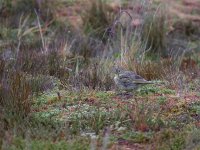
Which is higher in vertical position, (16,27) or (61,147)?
(61,147)

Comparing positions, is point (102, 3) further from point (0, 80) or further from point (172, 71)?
point (0, 80)

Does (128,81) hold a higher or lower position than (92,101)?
higher

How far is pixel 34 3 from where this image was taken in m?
14.7

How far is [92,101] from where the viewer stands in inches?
287

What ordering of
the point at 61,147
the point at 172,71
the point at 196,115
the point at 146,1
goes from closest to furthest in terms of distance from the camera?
1. the point at 61,147
2. the point at 196,115
3. the point at 172,71
4. the point at 146,1

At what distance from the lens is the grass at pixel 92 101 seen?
19.4ft

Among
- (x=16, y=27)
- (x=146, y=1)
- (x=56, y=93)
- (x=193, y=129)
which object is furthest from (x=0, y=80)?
(x=16, y=27)

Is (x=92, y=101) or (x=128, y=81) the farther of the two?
(x=128, y=81)

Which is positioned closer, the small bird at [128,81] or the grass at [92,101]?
the grass at [92,101]

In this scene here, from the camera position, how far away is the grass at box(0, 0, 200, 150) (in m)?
5.90

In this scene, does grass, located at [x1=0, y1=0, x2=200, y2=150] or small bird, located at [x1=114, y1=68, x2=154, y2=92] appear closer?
grass, located at [x1=0, y1=0, x2=200, y2=150]

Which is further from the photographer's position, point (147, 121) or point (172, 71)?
point (172, 71)

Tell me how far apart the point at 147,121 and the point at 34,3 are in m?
8.84

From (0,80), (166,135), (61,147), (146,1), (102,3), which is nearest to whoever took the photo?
(61,147)
